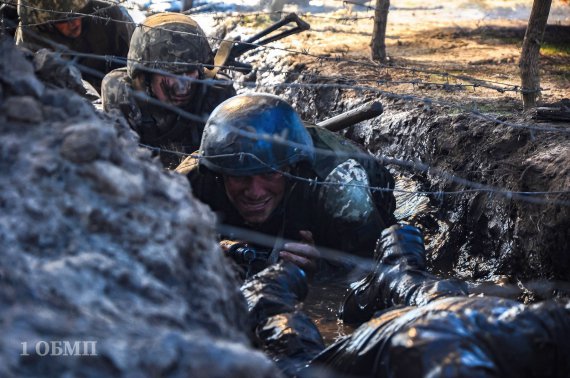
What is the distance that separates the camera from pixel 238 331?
9.62 ft

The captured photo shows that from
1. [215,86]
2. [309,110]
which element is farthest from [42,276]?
[309,110]

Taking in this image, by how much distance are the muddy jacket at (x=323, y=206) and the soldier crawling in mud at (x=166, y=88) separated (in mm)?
1570

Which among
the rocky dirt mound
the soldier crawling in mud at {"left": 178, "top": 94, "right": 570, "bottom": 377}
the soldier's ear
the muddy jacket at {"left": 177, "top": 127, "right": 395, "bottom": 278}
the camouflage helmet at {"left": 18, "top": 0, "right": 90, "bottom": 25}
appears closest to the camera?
the rocky dirt mound

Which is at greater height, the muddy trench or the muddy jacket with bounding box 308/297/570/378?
the muddy jacket with bounding box 308/297/570/378

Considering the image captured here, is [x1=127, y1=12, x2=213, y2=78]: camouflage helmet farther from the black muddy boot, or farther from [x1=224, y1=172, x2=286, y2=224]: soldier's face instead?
the black muddy boot

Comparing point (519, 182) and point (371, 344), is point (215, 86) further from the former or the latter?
point (371, 344)

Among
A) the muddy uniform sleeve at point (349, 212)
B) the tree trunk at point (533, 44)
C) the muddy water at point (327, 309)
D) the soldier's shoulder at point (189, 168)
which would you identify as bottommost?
the muddy water at point (327, 309)

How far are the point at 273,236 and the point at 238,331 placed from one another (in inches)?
121

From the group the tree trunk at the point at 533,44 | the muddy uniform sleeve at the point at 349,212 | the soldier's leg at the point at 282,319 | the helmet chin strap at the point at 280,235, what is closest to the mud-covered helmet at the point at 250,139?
the helmet chin strap at the point at 280,235

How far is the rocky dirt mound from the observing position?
2.30m

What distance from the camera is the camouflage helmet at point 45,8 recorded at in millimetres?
8387

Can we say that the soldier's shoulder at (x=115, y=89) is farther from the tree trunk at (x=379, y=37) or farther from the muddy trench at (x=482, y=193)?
the tree trunk at (x=379, y=37)

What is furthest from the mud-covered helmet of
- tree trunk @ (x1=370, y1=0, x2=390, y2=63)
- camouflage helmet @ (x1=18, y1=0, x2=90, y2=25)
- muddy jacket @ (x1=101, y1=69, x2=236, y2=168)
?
tree trunk @ (x1=370, y1=0, x2=390, y2=63)

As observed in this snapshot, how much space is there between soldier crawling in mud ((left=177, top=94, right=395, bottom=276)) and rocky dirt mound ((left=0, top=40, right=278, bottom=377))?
2330mm
